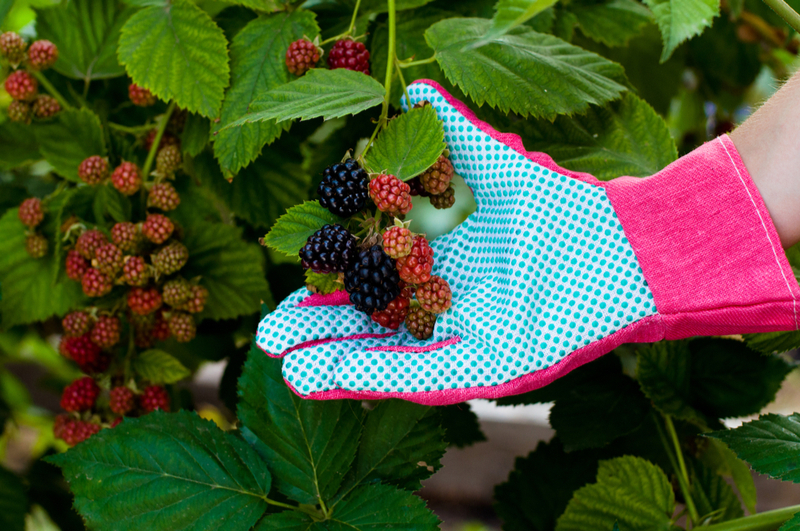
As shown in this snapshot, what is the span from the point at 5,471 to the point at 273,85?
0.78m

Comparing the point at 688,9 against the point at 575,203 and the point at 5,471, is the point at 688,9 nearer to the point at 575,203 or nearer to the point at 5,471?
the point at 575,203

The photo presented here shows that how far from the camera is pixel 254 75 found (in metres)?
0.68

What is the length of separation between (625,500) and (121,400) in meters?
0.65

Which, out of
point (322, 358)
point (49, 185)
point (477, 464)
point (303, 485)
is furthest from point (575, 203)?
point (477, 464)

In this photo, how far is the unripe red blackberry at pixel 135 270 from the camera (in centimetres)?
73

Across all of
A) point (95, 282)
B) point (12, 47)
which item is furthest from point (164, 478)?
point (12, 47)

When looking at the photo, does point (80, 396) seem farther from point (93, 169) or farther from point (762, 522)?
point (762, 522)

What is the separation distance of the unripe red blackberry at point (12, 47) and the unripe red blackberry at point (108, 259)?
0.91 feet

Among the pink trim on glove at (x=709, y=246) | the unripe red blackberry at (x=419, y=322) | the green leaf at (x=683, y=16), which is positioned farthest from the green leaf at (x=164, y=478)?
the green leaf at (x=683, y=16)

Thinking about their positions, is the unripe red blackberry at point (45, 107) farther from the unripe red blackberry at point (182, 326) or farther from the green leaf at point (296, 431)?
the green leaf at point (296, 431)

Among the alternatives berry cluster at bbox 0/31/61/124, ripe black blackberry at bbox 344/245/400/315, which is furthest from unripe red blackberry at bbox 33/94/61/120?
ripe black blackberry at bbox 344/245/400/315

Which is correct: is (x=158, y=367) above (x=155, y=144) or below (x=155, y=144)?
below

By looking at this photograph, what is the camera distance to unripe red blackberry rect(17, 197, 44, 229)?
808 millimetres

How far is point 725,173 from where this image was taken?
0.56 metres
